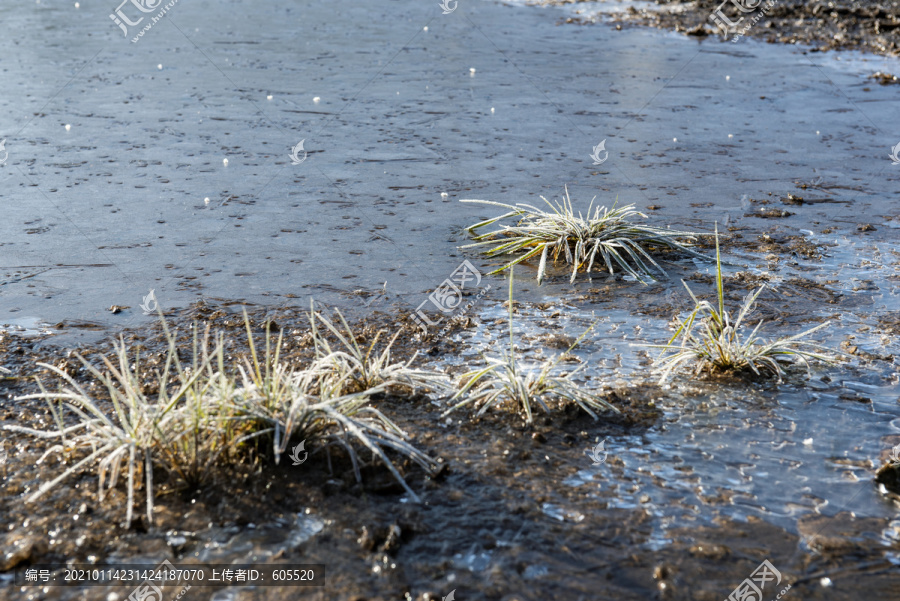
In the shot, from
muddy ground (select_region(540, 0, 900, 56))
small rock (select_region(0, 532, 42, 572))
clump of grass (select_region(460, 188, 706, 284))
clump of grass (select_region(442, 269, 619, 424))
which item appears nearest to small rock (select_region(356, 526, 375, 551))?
clump of grass (select_region(442, 269, 619, 424))

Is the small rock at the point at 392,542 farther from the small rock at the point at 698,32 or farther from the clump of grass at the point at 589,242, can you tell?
the small rock at the point at 698,32

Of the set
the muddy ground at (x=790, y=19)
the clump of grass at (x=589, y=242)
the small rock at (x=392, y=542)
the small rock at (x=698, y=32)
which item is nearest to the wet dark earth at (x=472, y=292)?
the small rock at (x=392, y=542)

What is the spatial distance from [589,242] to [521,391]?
74.0 inches

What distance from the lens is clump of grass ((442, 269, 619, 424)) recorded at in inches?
→ 125

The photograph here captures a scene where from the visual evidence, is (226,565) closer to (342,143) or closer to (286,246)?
(286,246)

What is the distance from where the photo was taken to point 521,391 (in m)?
3.16

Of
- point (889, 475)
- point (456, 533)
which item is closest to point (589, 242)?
point (889, 475)

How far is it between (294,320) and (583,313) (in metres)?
1.52

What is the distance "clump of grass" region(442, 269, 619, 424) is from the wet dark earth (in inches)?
2.7

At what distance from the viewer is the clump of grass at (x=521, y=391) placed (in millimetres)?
3166

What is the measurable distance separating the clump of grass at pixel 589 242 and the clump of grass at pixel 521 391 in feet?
4.45

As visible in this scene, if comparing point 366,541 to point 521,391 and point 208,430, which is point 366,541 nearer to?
point 208,430

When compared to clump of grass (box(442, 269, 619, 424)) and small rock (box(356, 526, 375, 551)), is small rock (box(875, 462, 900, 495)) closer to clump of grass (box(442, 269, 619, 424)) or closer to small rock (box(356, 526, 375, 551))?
clump of grass (box(442, 269, 619, 424))

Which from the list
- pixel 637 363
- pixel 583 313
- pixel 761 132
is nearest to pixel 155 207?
pixel 583 313
